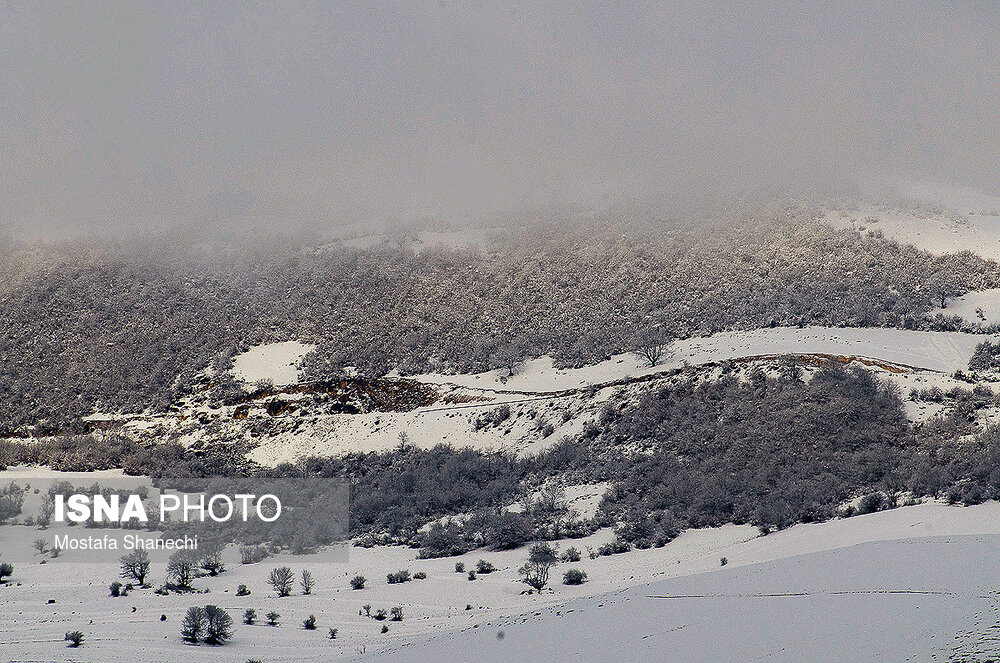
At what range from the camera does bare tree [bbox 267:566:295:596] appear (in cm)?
1485

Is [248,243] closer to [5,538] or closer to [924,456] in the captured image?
[5,538]

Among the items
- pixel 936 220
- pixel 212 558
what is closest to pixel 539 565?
pixel 212 558

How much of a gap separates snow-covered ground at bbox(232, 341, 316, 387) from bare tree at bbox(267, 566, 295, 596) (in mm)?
23121

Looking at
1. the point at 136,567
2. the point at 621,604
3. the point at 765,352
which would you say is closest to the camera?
the point at 621,604

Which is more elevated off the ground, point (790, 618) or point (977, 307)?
point (977, 307)

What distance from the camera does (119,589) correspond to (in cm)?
1466

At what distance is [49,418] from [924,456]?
3627cm

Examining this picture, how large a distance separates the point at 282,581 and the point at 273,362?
1052 inches

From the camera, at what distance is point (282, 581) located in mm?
15094

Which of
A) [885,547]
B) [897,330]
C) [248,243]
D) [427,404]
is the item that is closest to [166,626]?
[885,547]

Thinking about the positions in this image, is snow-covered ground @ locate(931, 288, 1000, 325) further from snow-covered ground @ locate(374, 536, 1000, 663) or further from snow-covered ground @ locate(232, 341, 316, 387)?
snow-covered ground @ locate(232, 341, 316, 387)

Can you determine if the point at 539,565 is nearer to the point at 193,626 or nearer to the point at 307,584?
the point at 307,584

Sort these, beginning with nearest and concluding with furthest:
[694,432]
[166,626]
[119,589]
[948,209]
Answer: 1. [166,626]
2. [119,589]
3. [694,432]
4. [948,209]

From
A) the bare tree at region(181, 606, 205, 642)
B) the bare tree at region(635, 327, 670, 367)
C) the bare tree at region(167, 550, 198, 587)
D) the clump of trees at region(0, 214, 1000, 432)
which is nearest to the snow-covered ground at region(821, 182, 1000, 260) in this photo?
the clump of trees at region(0, 214, 1000, 432)
